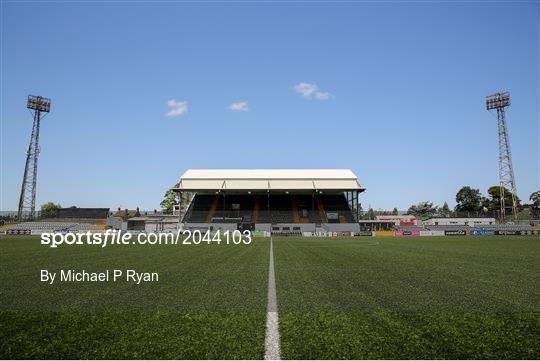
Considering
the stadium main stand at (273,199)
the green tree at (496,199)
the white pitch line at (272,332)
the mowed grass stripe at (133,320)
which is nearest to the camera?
the white pitch line at (272,332)

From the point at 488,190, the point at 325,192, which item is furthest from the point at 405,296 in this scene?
the point at 488,190

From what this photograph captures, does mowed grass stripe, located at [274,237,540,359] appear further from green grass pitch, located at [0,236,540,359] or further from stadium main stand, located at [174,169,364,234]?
stadium main stand, located at [174,169,364,234]

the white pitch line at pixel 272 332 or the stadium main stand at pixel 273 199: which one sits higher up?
the stadium main stand at pixel 273 199

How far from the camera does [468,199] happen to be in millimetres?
112938

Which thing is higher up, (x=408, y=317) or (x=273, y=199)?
(x=273, y=199)

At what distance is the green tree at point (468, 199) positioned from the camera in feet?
364

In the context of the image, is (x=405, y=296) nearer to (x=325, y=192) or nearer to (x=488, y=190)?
(x=325, y=192)

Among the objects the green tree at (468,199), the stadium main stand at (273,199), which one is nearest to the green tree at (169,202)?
the stadium main stand at (273,199)

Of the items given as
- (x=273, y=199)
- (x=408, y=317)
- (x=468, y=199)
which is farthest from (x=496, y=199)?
(x=408, y=317)

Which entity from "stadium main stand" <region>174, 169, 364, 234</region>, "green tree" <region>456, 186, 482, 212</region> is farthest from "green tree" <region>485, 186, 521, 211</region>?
"stadium main stand" <region>174, 169, 364, 234</region>

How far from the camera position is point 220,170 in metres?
68.0

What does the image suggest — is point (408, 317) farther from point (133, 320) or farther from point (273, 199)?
point (273, 199)

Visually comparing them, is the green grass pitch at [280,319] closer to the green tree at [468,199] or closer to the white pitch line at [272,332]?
the white pitch line at [272,332]

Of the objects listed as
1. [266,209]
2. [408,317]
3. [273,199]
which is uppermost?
[273,199]
